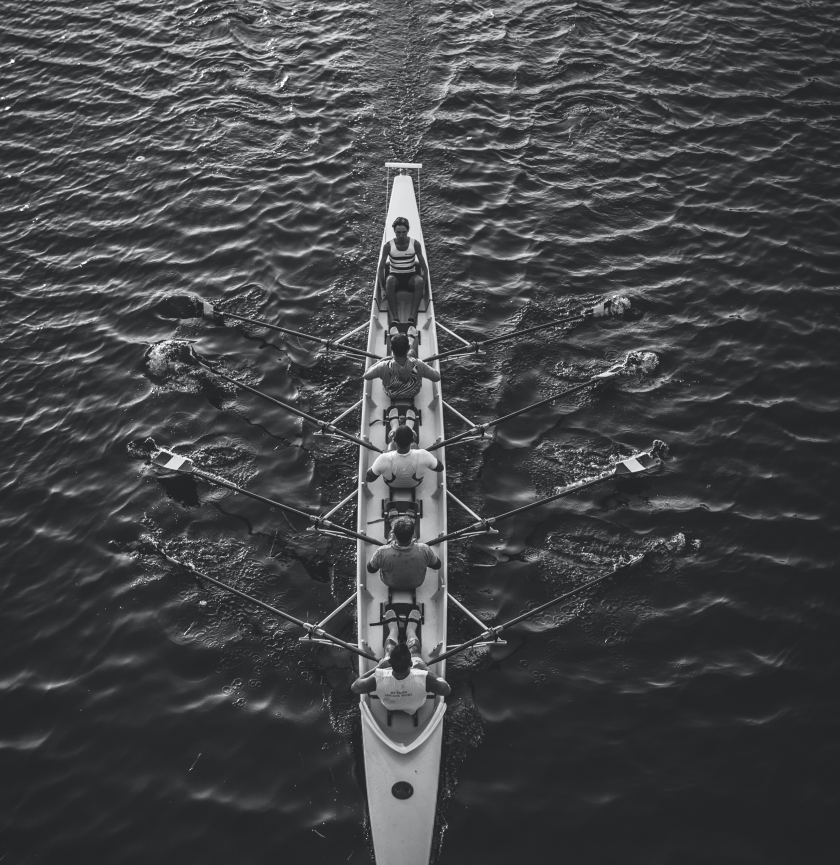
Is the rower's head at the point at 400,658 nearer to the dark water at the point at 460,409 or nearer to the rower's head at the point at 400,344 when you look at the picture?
the dark water at the point at 460,409

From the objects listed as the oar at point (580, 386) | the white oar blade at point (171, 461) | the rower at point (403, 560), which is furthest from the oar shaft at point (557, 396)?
the white oar blade at point (171, 461)

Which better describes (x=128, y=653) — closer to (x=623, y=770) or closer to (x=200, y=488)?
(x=200, y=488)

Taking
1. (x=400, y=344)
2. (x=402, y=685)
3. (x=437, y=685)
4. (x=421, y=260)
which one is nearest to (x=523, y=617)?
(x=437, y=685)

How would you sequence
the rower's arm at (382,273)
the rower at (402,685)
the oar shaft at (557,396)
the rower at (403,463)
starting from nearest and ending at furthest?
1. the rower at (402,685)
2. the rower at (403,463)
3. the oar shaft at (557,396)
4. the rower's arm at (382,273)

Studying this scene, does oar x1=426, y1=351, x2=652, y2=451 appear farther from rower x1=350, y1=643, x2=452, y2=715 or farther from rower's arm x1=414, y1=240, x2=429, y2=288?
rower x1=350, y1=643, x2=452, y2=715

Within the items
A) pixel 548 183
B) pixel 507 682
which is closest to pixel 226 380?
pixel 507 682

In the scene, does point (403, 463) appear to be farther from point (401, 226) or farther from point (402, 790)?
point (401, 226)

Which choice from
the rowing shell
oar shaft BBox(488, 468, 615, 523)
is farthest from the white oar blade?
oar shaft BBox(488, 468, 615, 523)
